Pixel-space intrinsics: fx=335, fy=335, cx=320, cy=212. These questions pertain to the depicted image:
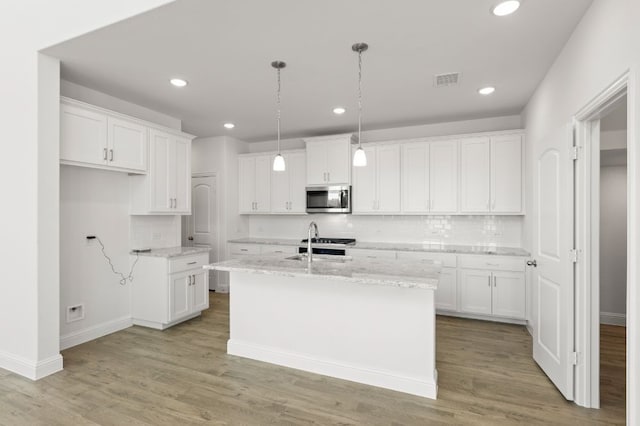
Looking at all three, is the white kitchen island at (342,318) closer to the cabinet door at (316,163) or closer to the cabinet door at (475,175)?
the cabinet door at (475,175)

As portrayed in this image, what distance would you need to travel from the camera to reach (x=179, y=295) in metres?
4.07

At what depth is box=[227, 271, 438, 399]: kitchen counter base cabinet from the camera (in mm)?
2551

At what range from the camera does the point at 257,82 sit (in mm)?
3418

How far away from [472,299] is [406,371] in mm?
2128

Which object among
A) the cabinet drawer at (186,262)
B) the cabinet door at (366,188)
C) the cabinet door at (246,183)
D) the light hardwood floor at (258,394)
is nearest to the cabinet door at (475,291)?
the light hardwood floor at (258,394)

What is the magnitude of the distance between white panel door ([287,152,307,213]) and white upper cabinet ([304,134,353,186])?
0.19m

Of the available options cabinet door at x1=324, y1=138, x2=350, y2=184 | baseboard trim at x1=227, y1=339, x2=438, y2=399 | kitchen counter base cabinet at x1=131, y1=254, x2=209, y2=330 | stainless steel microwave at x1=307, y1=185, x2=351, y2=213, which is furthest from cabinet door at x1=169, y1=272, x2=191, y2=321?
cabinet door at x1=324, y1=138, x2=350, y2=184

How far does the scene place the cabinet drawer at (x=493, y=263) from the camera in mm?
4063

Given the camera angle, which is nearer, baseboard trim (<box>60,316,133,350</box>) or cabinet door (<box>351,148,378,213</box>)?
baseboard trim (<box>60,316,133,350</box>)

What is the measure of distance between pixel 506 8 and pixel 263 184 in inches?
172

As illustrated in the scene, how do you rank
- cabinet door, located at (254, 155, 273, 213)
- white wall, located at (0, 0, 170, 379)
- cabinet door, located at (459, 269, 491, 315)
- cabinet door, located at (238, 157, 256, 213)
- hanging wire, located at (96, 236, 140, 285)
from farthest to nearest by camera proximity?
1. cabinet door, located at (238, 157, 256, 213)
2. cabinet door, located at (254, 155, 273, 213)
3. cabinet door, located at (459, 269, 491, 315)
4. hanging wire, located at (96, 236, 140, 285)
5. white wall, located at (0, 0, 170, 379)

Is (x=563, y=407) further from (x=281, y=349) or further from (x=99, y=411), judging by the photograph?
(x=99, y=411)

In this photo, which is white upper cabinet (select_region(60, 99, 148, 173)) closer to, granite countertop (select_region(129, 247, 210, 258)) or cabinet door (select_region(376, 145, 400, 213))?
granite countertop (select_region(129, 247, 210, 258))

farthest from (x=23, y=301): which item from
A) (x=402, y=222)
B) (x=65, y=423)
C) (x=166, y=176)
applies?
(x=402, y=222)
